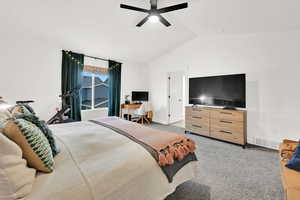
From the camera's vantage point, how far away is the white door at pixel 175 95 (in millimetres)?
5422

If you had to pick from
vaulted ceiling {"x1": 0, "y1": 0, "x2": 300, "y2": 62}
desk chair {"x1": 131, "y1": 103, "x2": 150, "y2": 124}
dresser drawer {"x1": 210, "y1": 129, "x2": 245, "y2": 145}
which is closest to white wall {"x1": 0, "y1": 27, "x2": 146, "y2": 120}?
vaulted ceiling {"x1": 0, "y1": 0, "x2": 300, "y2": 62}

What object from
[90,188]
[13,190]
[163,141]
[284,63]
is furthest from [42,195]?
[284,63]

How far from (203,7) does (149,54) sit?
2546 mm

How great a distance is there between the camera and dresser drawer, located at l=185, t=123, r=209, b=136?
12.1 feet

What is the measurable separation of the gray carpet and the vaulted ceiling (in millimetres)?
2567

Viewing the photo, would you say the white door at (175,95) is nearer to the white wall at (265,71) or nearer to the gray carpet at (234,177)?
the white wall at (265,71)

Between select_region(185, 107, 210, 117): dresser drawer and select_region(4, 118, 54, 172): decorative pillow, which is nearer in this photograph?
select_region(4, 118, 54, 172): decorative pillow

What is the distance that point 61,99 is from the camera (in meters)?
3.84

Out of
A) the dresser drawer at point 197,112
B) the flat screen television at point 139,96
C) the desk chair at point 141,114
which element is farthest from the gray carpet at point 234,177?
the flat screen television at point 139,96

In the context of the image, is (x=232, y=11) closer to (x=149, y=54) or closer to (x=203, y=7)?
(x=203, y=7)

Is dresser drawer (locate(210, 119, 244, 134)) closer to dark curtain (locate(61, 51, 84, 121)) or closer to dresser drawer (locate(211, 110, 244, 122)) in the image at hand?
dresser drawer (locate(211, 110, 244, 122))

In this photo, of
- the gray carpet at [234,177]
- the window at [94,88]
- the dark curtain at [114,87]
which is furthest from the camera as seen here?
the dark curtain at [114,87]

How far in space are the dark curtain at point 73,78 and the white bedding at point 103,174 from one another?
2.72m

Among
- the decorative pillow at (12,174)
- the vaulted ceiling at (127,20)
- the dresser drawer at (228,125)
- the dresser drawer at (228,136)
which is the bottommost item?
the dresser drawer at (228,136)
